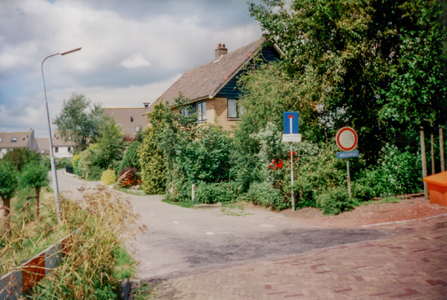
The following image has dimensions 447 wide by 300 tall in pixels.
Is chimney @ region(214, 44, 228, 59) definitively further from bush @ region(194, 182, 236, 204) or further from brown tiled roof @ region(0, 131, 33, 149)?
bush @ region(194, 182, 236, 204)

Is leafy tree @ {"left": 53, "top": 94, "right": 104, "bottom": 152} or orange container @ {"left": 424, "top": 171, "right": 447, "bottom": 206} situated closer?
orange container @ {"left": 424, "top": 171, "right": 447, "bottom": 206}

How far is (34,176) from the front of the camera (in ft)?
47.2

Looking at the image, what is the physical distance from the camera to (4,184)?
12812 millimetres

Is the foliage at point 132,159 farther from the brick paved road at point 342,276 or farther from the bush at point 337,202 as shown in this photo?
the brick paved road at point 342,276

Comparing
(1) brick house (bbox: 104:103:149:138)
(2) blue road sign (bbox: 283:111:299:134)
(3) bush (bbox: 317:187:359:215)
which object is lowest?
(3) bush (bbox: 317:187:359:215)

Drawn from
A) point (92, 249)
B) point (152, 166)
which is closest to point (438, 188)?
point (92, 249)

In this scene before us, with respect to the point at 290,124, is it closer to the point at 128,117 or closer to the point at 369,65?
the point at 369,65

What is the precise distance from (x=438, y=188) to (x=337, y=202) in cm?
265

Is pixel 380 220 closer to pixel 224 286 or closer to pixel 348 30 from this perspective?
pixel 224 286

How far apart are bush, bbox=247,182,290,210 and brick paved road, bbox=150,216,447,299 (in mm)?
5850

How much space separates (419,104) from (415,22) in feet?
9.17

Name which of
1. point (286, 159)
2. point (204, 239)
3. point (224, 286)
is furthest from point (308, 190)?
point (224, 286)

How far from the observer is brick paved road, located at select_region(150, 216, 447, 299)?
4.41 m

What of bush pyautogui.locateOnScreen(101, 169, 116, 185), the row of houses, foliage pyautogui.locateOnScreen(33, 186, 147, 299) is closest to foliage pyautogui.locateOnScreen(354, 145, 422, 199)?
foliage pyautogui.locateOnScreen(33, 186, 147, 299)
